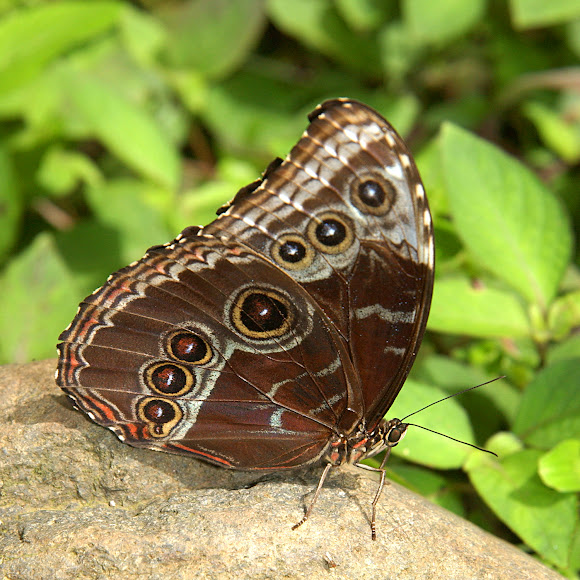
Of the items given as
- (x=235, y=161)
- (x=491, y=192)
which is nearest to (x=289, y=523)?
(x=491, y=192)

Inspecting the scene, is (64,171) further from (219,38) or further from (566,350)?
(566,350)

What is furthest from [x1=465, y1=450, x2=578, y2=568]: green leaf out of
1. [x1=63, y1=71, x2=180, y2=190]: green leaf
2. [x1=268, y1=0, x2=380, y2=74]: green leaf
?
[x1=268, y1=0, x2=380, y2=74]: green leaf

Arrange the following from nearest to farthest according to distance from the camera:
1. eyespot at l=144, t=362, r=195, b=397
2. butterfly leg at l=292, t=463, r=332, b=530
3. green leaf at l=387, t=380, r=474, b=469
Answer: butterfly leg at l=292, t=463, r=332, b=530, eyespot at l=144, t=362, r=195, b=397, green leaf at l=387, t=380, r=474, b=469

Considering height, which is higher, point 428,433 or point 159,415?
point 428,433

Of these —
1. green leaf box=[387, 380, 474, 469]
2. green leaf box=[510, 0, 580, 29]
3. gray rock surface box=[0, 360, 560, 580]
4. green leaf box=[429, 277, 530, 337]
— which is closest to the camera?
gray rock surface box=[0, 360, 560, 580]

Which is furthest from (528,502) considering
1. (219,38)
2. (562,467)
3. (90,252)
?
(219,38)

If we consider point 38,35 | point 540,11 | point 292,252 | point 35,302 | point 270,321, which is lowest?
point 35,302

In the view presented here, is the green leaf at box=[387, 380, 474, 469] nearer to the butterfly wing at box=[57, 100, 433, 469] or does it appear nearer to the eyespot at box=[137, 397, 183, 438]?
the butterfly wing at box=[57, 100, 433, 469]
